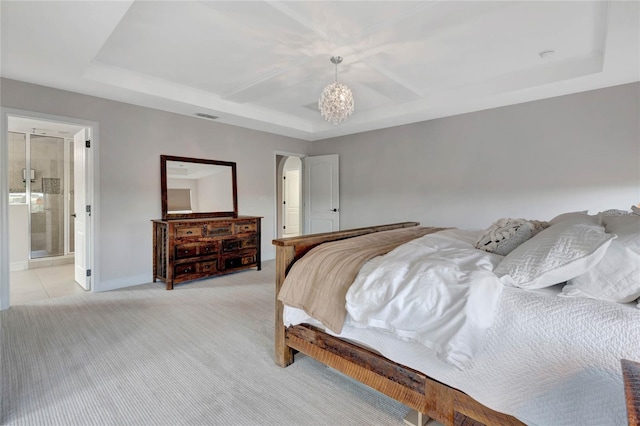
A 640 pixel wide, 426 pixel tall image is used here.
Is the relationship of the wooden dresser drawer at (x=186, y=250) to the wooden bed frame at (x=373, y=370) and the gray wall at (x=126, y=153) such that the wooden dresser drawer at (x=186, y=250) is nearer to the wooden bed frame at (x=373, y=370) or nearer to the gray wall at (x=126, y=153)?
the gray wall at (x=126, y=153)

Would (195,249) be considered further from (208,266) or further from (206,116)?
(206,116)

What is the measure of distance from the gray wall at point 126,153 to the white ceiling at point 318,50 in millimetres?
193

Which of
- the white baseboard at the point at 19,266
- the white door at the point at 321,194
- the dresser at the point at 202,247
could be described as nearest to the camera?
the dresser at the point at 202,247

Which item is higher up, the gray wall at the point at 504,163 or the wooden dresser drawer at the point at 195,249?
the gray wall at the point at 504,163

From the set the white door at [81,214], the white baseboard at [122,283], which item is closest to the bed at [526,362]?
the white baseboard at [122,283]

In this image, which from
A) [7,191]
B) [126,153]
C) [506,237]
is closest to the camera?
[506,237]

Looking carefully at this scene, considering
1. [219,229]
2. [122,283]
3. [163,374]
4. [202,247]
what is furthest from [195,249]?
[163,374]

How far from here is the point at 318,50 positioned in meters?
2.94

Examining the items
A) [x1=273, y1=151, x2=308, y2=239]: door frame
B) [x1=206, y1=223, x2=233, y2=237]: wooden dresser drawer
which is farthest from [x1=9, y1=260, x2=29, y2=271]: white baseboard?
[x1=273, y1=151, x2=308, y2=239]: door frame

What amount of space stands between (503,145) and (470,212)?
1.00 m

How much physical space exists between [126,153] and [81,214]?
986 millimetres

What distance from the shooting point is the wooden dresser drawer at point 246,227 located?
4.66 meters

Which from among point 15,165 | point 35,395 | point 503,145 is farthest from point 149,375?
point 15,165

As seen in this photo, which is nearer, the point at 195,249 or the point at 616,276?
the point at 616,276
